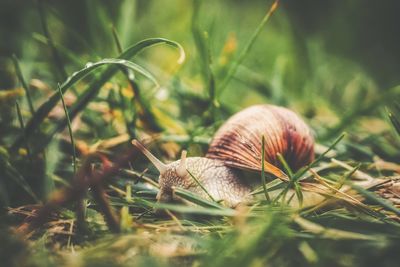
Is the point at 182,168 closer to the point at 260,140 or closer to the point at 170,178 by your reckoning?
the point at 170,178

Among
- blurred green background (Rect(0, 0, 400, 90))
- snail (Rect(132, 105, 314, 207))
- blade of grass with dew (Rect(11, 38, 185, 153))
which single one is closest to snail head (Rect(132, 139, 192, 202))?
snail (Rect(132, 105, 314, 207))

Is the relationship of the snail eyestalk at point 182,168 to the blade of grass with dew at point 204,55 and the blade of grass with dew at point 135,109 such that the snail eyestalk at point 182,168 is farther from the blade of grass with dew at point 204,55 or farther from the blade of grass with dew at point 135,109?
the blade of grass with dew at point 204,55

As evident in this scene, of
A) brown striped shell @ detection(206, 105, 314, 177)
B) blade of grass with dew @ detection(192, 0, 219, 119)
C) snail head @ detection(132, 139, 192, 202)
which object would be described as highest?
blade of grass with dew @ detection(192, 0, 219, 119)

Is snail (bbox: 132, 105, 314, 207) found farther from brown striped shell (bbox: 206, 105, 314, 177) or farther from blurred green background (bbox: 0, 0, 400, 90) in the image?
blurred green background (bbox: 0, 0, 400, 90)

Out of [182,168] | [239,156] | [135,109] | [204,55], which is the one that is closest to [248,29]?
[204,55]

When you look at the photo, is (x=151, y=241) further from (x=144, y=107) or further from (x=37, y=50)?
(x=37, y=50)

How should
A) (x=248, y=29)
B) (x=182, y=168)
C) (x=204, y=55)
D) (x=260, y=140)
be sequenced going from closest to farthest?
(x=182, y=168) < (x=260, y=140) < (x=204, y=55) < (x=248, y=29)
